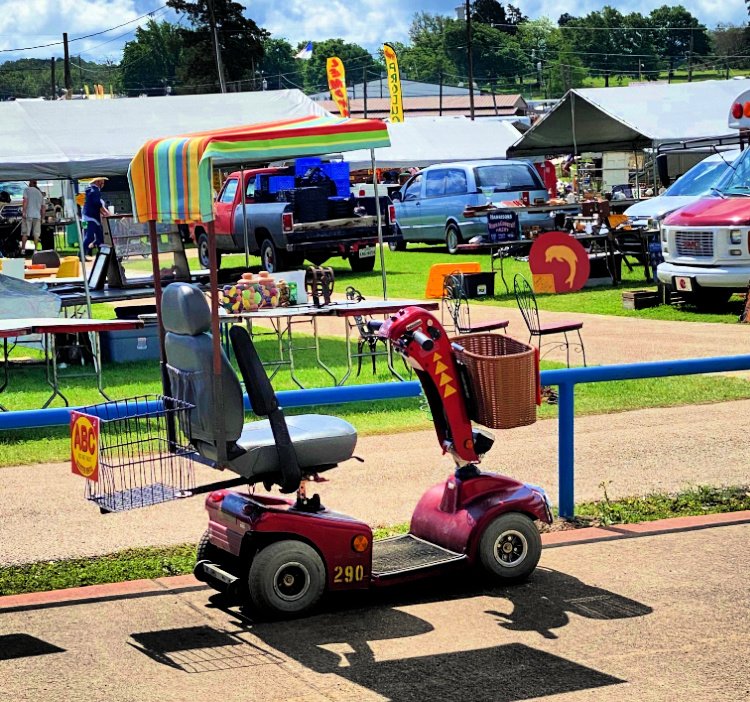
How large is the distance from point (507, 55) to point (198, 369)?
553ft

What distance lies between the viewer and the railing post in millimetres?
7141

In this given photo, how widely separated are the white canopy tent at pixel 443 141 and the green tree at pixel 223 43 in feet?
197

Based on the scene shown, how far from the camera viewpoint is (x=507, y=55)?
169125 mm

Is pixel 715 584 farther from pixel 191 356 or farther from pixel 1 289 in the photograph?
pixel 1 289

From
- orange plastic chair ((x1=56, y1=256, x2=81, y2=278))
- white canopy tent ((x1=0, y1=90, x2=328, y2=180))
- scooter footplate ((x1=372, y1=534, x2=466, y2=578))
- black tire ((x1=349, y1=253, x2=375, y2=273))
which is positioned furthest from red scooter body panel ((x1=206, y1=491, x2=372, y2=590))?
black tire ((x1=349, y1=253, x2=375, y2=273))

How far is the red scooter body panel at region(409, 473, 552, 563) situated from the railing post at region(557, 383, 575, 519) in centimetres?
100

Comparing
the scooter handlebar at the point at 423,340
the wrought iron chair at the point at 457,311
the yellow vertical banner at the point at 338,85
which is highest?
the yellow vertical banner at the point at 338,85

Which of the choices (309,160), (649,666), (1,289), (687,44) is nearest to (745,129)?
(309,160)

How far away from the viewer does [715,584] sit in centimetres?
609

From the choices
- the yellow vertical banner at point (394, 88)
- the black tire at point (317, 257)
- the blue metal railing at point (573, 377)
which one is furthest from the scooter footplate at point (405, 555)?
the yellow vertical banner at point (394, 88)

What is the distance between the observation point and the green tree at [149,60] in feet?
490

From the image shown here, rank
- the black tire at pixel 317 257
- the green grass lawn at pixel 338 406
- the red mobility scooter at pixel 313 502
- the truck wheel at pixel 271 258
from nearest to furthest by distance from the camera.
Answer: the red mobility scooter at pixel 313 502 < the green grass lawn at pixel 338 406 < the truck wheel at pixel 271 258 < the black tire at pixel 317 257

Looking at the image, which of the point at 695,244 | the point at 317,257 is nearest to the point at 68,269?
the point at 317,257

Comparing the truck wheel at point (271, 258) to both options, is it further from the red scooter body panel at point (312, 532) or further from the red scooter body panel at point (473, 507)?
the red scooter body panel at point (312, 532)
